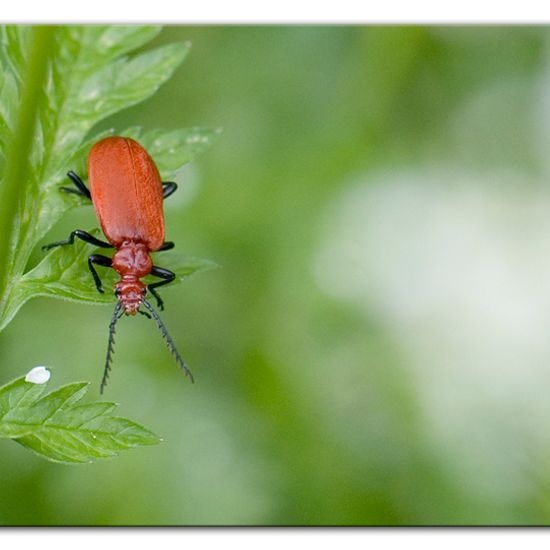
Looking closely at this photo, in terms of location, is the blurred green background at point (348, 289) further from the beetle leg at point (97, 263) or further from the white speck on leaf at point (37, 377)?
the white speck on leaf at point (37, 377)

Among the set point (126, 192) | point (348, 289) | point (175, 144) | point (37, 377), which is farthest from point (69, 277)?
point (348, 289)

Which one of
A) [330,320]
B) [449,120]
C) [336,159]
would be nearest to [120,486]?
[330,320]

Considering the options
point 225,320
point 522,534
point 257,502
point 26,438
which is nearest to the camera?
point 26,438

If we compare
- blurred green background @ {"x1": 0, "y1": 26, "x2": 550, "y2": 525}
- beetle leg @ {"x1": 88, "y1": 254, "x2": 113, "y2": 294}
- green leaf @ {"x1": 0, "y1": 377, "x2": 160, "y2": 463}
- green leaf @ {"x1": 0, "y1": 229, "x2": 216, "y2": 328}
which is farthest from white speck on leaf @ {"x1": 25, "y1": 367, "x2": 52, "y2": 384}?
blurred green background @ {"x1": 0, "y1": 26, "x2": 550, "y2": 525}

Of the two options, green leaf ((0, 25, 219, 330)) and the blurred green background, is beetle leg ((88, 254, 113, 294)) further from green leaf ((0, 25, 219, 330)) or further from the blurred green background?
the blurred green background

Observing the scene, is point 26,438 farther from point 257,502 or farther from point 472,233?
point 472,233

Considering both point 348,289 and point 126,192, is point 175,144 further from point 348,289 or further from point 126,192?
point 348,289

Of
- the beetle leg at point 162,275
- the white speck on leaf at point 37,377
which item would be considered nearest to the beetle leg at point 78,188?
the beetle leg at point 162,275
